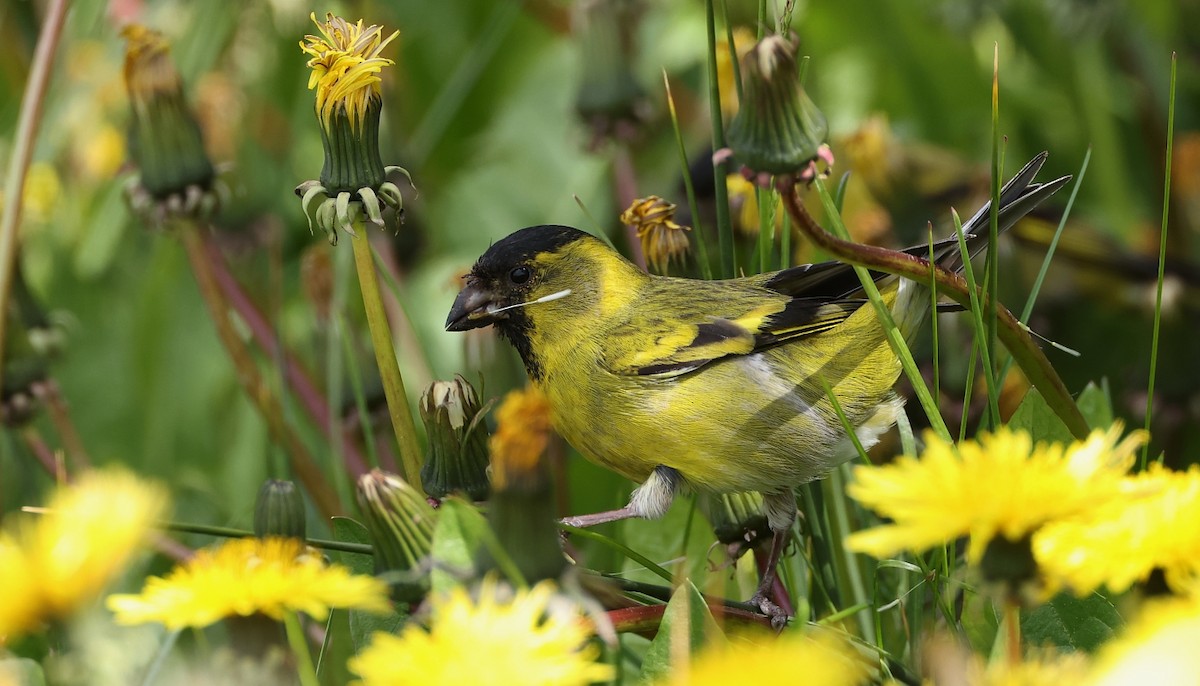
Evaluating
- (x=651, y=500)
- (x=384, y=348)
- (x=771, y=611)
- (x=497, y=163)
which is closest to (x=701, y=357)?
(x=651, y=500)

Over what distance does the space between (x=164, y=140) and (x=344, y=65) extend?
95 centimetres

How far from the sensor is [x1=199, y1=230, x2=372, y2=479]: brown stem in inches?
94.0

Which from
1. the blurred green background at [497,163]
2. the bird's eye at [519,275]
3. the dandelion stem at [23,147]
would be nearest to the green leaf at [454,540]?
the bird's eye at [519,275]

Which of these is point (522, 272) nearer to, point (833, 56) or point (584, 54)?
point (584, 54)

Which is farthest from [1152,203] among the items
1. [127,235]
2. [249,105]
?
[127,235]

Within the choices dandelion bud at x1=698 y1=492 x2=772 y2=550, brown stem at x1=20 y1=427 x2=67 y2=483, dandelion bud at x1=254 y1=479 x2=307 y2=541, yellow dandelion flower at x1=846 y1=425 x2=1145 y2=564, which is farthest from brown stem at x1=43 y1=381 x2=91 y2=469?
yellow dandelion flower at x1=846 y1=425 x2=1145 y2=564

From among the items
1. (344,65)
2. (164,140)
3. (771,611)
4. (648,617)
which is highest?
(344,65)

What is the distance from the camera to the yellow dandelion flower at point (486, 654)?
0.80m

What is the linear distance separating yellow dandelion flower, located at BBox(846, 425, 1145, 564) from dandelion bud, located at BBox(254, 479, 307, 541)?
0.65 m

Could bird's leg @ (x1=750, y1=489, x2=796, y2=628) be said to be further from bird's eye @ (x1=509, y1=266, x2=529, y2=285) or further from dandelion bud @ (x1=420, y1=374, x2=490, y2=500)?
bird's eye @ (x1=509, y1=266, x2=529, y2=285)

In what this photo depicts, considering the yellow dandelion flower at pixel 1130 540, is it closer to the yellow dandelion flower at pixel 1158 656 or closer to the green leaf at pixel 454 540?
the yellow dandelion flower at pixel 1158 656

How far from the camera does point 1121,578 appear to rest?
2.95 feet

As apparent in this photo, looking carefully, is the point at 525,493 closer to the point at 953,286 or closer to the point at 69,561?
the point at 69,561

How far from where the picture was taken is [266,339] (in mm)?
2447
